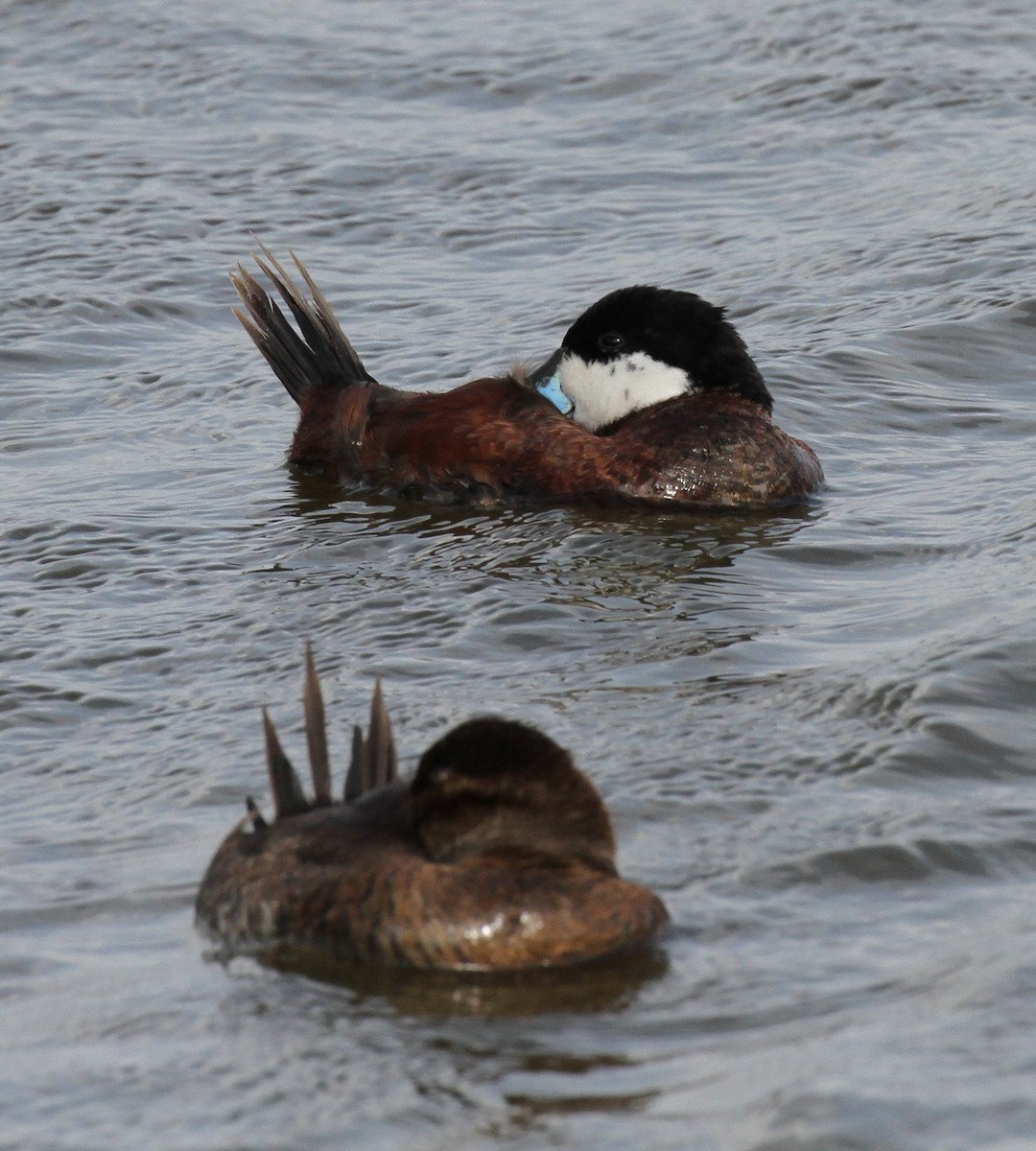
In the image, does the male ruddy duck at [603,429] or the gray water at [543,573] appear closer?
the gray water at [543,573]

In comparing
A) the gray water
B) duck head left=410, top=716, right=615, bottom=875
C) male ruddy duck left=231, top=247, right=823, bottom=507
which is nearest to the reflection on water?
the gray water

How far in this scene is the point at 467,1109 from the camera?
155 inches

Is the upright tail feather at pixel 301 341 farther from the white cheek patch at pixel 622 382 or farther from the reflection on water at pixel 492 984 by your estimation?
the reflection on water at pixel 492 984

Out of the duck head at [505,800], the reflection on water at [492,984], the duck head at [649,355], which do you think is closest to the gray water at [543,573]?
the reflection on water at [492,984]

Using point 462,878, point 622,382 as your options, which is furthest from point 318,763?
point 622,382

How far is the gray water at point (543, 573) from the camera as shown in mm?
4141

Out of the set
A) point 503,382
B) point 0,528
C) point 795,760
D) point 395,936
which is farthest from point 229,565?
point 395,936

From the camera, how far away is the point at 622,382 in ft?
26.7

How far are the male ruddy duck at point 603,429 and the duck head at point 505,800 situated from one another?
3.38m

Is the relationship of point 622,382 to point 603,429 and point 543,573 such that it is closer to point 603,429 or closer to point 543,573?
point 603,429

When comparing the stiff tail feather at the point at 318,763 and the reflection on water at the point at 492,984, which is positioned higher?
the stiff tail feather at the point at 318,763

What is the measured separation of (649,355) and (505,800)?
380cm

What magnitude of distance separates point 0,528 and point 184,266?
343 cm

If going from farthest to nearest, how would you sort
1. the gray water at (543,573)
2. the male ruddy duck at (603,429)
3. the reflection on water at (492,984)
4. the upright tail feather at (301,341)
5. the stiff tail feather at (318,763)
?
the upright tail feather at (301,341)
the male ruddy duck at (603,429)
the stiff tail feather at (318,763)
the reflection on water at (492,984)
the gray water at (543,573)
